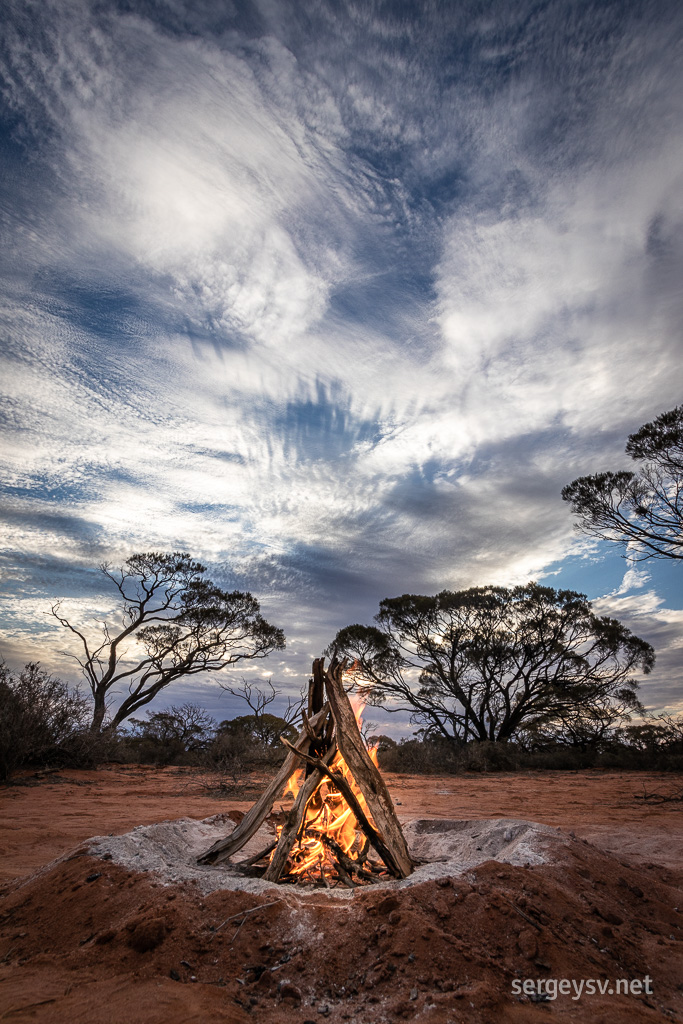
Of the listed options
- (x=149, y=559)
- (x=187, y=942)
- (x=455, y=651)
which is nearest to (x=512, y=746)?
(x=455, y=651)

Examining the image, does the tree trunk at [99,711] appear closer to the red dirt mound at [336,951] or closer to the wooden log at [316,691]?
the wooden log at [316,691]

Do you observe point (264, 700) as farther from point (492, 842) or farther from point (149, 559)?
point (492, 842)

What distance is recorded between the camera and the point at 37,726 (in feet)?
37.5

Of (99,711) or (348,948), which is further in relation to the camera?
(99,711)

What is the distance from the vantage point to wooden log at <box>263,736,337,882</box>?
11.9 feet

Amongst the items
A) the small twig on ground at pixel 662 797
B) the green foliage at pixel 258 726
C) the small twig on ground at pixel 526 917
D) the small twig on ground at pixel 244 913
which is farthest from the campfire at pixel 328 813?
the green foliage at pixel 258 726

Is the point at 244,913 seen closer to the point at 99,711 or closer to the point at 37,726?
the point at 37,726

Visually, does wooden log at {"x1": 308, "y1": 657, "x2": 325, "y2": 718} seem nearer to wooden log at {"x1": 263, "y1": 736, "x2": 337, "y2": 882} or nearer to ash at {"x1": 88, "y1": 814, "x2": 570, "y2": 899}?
wooden log at {"x1": 263, "y1": 736, "x2": 337, "y2": 882}

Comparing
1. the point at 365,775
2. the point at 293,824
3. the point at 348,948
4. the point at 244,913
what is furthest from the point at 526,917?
the point at 293,824

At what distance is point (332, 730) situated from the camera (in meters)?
4.47

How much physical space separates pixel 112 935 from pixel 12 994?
19.9 inches

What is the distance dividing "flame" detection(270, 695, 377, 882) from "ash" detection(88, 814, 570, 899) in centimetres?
39

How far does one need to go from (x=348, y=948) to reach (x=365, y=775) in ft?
4.41

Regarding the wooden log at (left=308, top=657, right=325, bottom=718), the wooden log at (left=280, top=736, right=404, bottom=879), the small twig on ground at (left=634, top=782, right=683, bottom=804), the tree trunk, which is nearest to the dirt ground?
the wooden log at (left=280, top=736, right=404, bottom=879)
